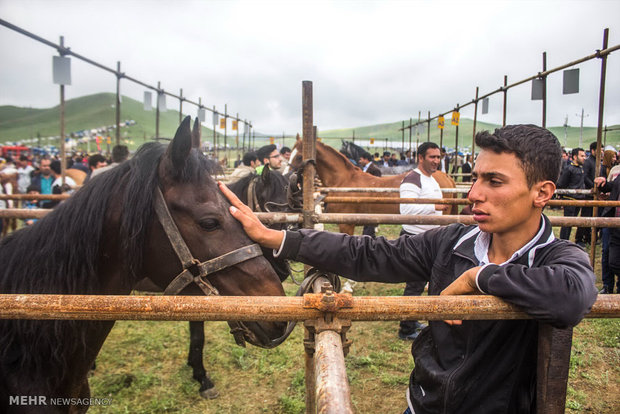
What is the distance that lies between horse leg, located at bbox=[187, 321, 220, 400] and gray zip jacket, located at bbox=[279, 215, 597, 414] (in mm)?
2456

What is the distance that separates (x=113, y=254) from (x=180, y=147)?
0.62m

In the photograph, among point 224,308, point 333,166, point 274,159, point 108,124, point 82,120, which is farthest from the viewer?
point 82,120

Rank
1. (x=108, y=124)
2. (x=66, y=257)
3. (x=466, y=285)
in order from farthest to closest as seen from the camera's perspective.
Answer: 1. (x=108, y=124)
2. (x=66, y=257)
3. (x=466, y=285)

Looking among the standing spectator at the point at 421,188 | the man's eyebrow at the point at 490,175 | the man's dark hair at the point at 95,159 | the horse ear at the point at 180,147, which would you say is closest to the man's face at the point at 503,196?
the man's eyebrow at the point at 490,175

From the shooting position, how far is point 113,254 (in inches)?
67.4

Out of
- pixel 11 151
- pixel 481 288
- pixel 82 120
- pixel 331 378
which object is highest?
pixel 82 120

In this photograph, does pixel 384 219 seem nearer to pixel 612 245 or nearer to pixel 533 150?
pixel 533 150

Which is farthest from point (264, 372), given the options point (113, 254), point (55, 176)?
point (55, 176)

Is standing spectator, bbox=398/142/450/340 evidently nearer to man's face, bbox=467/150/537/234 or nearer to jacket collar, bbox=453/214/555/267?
jacket collar, bbox=453/214/555/267

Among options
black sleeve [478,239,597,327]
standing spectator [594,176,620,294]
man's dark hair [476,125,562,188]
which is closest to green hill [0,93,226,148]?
standing spectator [594,176,620,294]

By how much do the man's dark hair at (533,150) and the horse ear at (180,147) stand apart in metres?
1.31

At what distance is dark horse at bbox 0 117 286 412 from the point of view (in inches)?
61.0

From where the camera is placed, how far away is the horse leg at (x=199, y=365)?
3.45 metres

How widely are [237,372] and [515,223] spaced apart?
11.3ft
